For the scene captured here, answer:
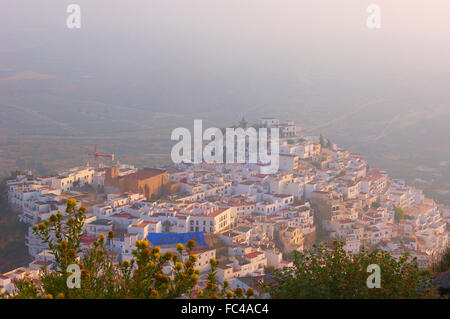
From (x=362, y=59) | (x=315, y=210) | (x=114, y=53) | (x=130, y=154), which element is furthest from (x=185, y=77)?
(x=315, y=210)

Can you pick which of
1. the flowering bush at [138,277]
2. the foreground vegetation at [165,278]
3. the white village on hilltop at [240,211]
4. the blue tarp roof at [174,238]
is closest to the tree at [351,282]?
the foreground vegetation at [165,278]

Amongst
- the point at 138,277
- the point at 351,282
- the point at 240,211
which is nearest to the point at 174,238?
the point at 240,211

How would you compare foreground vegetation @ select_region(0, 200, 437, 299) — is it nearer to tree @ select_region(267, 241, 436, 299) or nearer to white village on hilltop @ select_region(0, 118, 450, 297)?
tree @ select_region(267, 241, 436, 299)

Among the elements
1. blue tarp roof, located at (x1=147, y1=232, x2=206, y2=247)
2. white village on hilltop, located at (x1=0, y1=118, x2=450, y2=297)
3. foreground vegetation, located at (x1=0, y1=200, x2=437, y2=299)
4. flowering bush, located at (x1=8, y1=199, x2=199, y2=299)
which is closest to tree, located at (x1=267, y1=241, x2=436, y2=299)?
foreground vegetation, located at (x1=0, y1=200, x2=437, y2=299)

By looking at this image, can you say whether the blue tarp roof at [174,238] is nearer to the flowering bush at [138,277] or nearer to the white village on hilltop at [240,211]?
the white village on hilltop at [240,211]

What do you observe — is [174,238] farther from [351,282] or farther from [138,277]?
[138,277]
